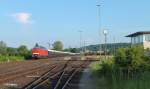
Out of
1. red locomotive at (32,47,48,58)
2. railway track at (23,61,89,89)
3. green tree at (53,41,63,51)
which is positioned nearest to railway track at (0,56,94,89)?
railway track at (23,61,89,89)

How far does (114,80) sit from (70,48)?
144 m

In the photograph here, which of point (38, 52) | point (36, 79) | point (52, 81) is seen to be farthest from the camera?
point (38, 52)

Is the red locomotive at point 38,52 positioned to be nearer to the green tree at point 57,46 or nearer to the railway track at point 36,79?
the railway track at point 36,79

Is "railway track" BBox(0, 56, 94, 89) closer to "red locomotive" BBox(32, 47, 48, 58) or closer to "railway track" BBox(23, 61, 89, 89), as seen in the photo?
"railway track" BBox(23, 61, 89, 89)

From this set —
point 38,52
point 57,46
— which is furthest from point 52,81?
point 57,46

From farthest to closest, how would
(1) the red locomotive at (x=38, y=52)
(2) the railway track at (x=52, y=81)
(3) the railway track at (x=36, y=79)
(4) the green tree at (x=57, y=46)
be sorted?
1. (4) the green tree at (x=57, y=46)
2. (1) the red locomotive at (x=38, y=52)
3. (3) the railway track at (x=36, y=79)
4. (2) the railway track at (x=52, y=81)

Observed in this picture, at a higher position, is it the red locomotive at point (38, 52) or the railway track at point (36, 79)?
the red locomotive at point (38, 52)

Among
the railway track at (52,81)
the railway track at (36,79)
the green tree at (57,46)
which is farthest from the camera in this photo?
the green tree at (57,46)

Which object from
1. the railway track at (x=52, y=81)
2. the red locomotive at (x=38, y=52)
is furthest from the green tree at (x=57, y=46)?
the railway track at (x=52, y=81)

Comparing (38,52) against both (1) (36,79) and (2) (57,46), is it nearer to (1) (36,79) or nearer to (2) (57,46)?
(1) (36,79)

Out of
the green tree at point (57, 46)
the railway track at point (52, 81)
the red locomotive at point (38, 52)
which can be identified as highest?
the green tree at point (57, 46)

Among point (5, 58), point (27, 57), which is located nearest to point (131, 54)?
point (5, 58)

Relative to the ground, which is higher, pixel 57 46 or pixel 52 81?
pixel 57 46

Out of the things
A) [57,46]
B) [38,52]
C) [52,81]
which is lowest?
[52,81]
